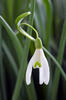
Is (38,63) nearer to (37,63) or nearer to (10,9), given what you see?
(37,63)

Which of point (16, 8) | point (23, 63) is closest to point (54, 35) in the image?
point (16, 8)

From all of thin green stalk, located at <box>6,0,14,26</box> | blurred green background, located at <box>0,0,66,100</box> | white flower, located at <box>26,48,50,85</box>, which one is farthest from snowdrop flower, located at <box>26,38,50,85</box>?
thin green stalk, located at <box>6,0,14,26</box>

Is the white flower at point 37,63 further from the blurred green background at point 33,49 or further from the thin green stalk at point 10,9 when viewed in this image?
the thin green stalk at point 10,9

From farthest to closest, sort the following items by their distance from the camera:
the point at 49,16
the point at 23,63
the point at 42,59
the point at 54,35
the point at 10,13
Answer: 1. the point at 54,35
2. the point at 10,13
3. the point at 49,16
4. the point at 23,63
5. the point at 42,59

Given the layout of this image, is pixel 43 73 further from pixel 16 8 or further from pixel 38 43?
pixel 16 8

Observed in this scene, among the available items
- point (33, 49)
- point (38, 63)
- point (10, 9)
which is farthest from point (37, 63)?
point (10, 9)

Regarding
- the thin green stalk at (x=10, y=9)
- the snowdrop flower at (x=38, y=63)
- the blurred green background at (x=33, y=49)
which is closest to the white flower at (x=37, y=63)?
the snowdrop flower at (x=38, y=63)

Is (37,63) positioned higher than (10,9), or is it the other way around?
(10,9)

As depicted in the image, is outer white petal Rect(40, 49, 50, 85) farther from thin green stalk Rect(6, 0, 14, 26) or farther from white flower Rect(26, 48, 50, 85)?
thin green stalk Rect(6, 0, 14, 26)
